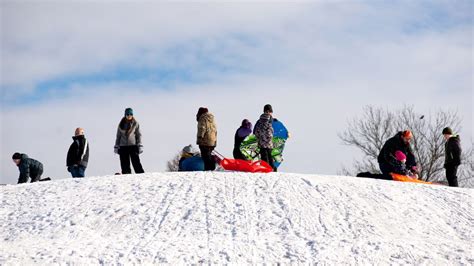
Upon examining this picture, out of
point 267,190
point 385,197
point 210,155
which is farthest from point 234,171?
point 385,197

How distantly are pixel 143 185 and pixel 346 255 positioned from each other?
15.4ft

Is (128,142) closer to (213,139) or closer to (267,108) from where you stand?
(213,139)

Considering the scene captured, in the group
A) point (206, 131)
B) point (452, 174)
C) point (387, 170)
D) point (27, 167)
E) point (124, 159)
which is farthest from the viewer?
point (452, 174)

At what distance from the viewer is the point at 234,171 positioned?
14.5m

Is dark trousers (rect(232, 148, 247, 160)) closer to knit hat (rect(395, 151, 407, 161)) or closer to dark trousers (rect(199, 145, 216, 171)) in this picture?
dark trousers (rect(199, 145, 216, 171))

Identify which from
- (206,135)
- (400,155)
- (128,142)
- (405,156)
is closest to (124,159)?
(128,142)

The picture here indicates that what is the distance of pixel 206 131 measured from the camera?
14.4 metres

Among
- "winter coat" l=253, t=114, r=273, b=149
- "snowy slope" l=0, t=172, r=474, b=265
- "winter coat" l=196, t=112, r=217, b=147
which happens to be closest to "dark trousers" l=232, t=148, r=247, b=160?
"winter coat" l=253, t=114, r=273, b=149

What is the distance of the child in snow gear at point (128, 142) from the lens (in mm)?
14770

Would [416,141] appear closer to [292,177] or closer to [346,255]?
[292,177]

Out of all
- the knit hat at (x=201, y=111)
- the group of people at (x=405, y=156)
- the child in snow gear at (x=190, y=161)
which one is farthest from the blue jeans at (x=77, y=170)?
the group of people at (x=405, y=156)

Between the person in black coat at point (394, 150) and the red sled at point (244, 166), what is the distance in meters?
2.48

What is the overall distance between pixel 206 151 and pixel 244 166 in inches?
34.3

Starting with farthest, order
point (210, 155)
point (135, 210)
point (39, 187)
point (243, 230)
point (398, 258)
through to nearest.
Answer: point (210, 155) → point (39, 187) → point (135, 210) → point (243, 230) → point (398, 258)
